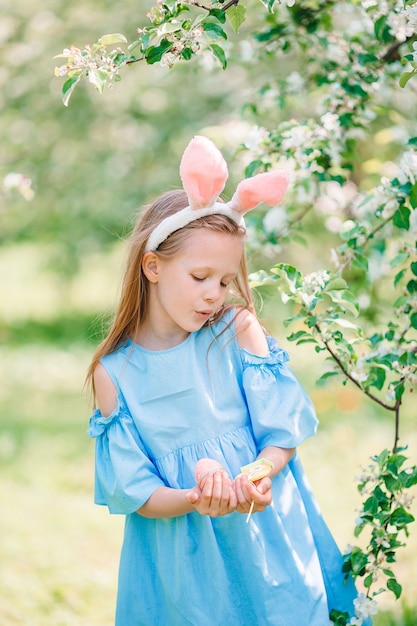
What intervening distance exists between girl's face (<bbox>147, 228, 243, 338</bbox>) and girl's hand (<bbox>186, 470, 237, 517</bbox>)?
399mm

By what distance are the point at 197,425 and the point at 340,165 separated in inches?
43.2

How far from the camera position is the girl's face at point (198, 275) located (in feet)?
6.11

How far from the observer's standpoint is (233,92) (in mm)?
5828

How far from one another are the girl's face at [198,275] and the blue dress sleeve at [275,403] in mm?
181

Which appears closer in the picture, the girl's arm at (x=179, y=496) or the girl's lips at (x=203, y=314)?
the girl's arm at (x=179, y=496)

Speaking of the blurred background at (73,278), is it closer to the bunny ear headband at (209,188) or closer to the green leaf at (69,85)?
the bunny ear headband at (209,188)

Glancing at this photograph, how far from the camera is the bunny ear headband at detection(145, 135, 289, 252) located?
1771 mm

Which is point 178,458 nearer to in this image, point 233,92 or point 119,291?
point 119,291

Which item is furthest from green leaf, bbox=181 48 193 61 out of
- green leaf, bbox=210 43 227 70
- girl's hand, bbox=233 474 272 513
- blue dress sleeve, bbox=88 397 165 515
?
girl's hand, bbox=233 474 272 513

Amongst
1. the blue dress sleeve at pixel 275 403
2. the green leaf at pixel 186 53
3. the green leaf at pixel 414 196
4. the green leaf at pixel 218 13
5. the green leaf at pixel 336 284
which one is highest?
the green leaf at pixel 218 13

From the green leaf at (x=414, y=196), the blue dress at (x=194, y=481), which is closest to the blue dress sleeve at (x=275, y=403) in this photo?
the blue dress at (x=194, y=481)

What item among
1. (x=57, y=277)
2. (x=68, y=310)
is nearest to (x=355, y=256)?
(x=57, y=277)

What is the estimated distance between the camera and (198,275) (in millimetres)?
1872

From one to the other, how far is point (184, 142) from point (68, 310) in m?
4.39
